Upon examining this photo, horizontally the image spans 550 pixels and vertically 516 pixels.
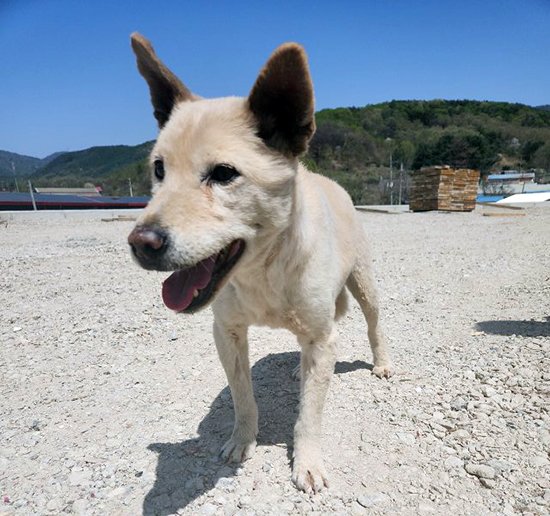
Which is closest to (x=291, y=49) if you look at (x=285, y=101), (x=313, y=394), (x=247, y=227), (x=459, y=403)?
(x=285, y=101)

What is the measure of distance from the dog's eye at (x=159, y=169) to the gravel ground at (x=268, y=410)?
5.77 ft

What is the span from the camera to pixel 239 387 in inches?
105

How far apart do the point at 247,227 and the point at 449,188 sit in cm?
1954

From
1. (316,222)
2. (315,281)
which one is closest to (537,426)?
(315,281)

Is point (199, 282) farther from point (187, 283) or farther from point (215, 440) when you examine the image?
point (215, 440)

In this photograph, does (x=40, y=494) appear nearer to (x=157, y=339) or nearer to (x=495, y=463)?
(x=157, y=339)

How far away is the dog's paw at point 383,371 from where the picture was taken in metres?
3.54

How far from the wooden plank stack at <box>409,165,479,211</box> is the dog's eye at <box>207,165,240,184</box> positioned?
19.1 meters

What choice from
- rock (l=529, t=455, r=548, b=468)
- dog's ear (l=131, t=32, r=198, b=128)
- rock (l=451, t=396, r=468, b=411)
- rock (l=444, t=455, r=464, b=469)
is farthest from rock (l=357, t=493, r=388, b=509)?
dog's ear (l=131, t=32, r=198, b=128)

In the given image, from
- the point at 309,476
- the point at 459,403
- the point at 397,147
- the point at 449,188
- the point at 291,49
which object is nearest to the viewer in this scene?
the point at 291,49

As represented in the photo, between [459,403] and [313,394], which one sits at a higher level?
[313,394]

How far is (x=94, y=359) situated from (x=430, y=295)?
440cm

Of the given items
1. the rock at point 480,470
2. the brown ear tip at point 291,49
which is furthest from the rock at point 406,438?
the brown ear tip at point 291,49

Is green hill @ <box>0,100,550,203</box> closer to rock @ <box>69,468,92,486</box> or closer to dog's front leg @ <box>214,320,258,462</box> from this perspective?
dog's front leg @ <box>214,320,258,462</box>
